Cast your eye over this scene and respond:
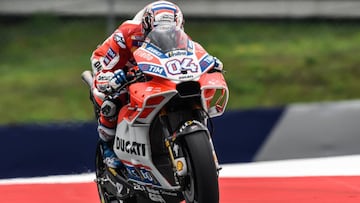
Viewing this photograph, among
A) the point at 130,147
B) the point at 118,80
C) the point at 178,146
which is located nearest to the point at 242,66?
the point at 118,80

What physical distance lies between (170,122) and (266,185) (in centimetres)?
238

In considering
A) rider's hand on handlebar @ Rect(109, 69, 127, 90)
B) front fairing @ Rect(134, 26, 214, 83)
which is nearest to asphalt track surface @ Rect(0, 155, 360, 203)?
rider's hand on handlebar @ Rect(109, 69, 127, 90)

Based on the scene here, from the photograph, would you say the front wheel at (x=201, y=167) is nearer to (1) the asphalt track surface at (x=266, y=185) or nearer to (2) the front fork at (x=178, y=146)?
(2) the front fork at (x=178, y=146)

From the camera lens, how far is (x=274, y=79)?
562 inches

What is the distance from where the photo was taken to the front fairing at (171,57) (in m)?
5.28

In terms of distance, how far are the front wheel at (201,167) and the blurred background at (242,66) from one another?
4100mm

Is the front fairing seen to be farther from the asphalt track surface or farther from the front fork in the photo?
the asphalt track surface

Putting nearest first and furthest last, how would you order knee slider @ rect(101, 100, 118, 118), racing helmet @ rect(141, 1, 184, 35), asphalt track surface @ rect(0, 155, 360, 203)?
racing helmet @ rect(141, 1, 184, 35) → knee slider @ rect(101, 100, 118, 118) → asphalt track surface @ rect(0, 155, 360, 203)

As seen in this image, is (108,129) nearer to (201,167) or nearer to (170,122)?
→ (170,122)

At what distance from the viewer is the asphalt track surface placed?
22.8ft

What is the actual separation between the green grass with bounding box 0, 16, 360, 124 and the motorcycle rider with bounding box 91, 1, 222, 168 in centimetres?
637

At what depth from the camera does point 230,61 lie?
1521 cm

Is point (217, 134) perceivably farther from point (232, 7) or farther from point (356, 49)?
point (232, 7)

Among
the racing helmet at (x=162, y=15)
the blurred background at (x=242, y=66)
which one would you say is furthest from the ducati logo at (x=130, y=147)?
the blurred background at (x=242, y=66)
